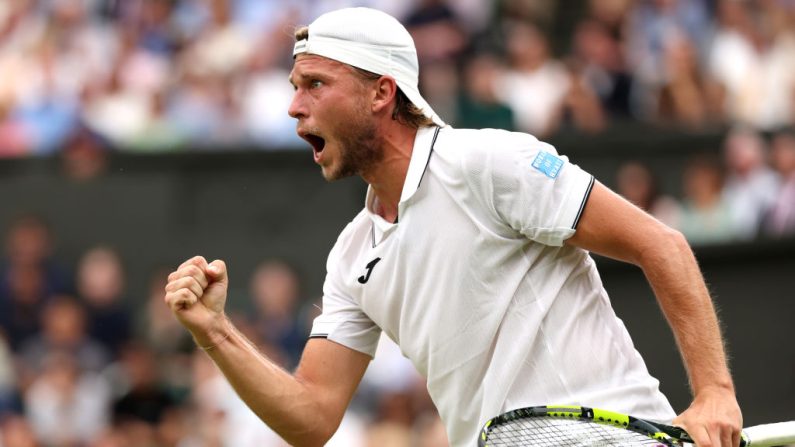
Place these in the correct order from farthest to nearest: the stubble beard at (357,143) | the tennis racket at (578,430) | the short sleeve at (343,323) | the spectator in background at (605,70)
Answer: the spectator in background at (605,70) → the short sleeve at (343,323) → the stubble beard at (357,143) → the tennis racket at (578,430)

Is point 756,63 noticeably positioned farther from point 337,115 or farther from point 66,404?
point 337,115

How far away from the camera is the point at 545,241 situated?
4.85 m

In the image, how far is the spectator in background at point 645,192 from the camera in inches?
426

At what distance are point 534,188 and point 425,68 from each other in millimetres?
7768

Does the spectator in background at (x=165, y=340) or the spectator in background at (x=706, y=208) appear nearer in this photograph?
the spectator in background at (x=165, y=340)

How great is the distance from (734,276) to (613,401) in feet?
20.5

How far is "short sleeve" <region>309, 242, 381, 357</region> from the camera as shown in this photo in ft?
17.8

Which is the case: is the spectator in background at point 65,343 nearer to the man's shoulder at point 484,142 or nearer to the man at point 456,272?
the man at point 456,272

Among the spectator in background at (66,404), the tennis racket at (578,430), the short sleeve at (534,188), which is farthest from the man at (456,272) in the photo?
the spectator in background at (66,404)

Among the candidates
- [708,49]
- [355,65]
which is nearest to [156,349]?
[708,49]

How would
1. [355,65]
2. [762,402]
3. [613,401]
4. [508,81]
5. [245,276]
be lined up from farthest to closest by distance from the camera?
[508,81], [245,276], [762,402], [355,65], [613,401]

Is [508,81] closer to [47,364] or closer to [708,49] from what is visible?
[708,49]

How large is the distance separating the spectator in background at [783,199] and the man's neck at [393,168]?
→ 633 cm

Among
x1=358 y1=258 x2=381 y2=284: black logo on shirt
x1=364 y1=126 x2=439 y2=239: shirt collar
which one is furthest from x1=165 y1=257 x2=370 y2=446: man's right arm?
x1=364 y1=126 x2=439 y2=239: shirt collar
